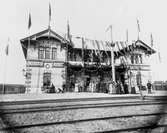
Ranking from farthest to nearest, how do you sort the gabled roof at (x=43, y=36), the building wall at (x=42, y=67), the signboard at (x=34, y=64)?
the gabled roof at (x=43, y=36), the signboard at (x=34, y=64), the building wall at (x=42, y=67)

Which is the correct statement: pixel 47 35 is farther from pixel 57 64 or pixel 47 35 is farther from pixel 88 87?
pixel 88 87

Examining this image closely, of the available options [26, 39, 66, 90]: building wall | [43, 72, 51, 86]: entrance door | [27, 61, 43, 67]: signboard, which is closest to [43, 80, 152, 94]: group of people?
[43, 72, 51, 86]: entrance door

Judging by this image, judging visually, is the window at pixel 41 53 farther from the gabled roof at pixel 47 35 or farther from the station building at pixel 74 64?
the gabled roof at pixel 47 35

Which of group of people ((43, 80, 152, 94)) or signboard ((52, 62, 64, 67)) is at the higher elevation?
signboard ((52, 62, 64, 67))

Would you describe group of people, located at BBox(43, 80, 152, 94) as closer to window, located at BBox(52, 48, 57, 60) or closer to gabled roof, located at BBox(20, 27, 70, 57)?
window, located at BBox(52, 48, 57, 60)

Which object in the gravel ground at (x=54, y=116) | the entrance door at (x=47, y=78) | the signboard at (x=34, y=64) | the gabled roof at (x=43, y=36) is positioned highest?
the gabled roof at (x=43, y=36)

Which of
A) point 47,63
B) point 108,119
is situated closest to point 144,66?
point 47,63

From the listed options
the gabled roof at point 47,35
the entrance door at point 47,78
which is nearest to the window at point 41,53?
the gabled roof at point 47,35

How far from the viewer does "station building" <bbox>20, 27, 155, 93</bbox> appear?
1978 cm

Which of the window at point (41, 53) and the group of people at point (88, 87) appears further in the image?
the window at point (41, 53)

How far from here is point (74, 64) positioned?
2038cm

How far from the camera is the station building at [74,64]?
64.9 ft

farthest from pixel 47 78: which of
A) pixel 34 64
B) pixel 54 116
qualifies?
pixel 54 116

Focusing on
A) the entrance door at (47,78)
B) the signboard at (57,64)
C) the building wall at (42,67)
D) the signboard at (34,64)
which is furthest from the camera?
the signboard at (57,64)
